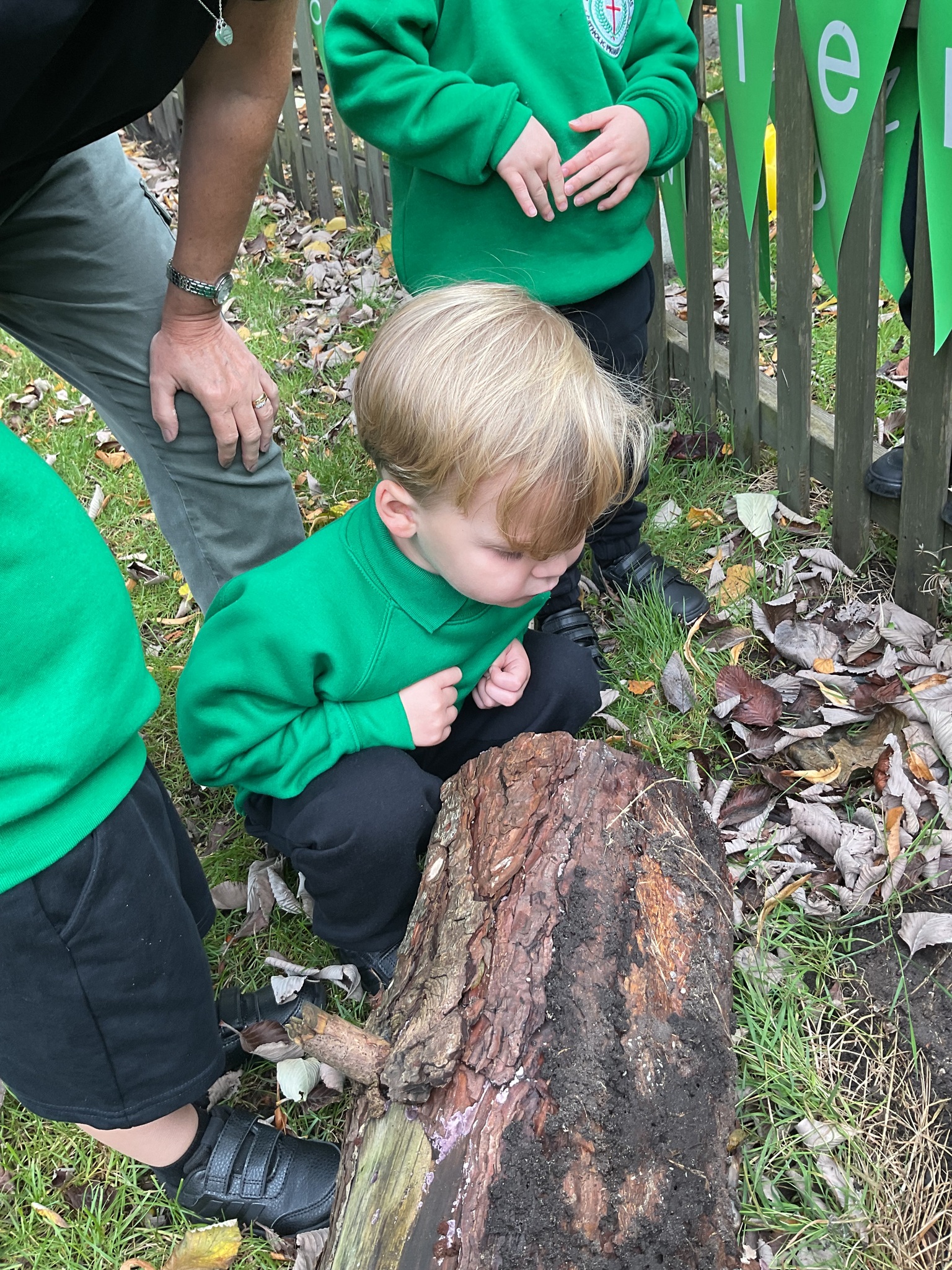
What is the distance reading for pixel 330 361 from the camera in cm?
449

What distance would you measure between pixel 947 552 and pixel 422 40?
1770mm

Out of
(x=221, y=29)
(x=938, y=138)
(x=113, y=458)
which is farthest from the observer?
(x=113, y=458)

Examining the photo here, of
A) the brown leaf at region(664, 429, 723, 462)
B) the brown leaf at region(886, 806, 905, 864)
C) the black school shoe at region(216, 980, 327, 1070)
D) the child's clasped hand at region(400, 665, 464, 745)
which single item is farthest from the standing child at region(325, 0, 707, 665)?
the black school shoe at region(216, 980, 327, 1070)

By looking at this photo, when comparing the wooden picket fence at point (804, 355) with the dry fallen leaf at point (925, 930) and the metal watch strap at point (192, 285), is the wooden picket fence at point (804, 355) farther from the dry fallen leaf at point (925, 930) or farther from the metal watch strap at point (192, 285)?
the metal watch strap at point (192, 285)

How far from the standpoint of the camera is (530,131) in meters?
2.30

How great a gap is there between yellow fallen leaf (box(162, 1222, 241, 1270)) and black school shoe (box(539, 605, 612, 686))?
1.56 metres

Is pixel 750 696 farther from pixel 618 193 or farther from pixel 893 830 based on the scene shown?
pixel 618 193

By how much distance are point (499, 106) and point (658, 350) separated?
153cm

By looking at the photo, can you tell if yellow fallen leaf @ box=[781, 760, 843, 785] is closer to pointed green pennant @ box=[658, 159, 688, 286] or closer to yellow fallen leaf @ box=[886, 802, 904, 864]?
yellow fallen leaf @ box=[886, 802, 904, 864]

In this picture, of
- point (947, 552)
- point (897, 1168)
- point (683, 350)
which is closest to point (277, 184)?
point (683, 350)

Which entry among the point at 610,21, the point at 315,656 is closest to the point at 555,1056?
the point at 315,656

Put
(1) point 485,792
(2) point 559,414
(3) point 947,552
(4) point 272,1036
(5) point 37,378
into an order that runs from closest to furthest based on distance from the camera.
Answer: (2) point 559,414 < (1) point 485,792 < (4) point 272,1036 < (3) point 947,552 < (5) point 37,378

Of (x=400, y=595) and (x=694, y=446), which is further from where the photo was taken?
(x=694, y=446)

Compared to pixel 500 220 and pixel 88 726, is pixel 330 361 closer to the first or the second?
pixel 500 220
